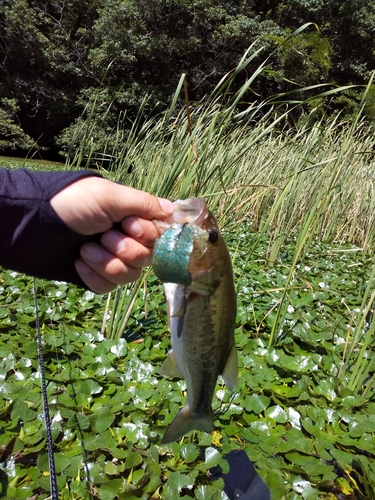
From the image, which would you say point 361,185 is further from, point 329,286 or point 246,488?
point 246,488

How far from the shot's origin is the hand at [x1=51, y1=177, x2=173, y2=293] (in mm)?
1210

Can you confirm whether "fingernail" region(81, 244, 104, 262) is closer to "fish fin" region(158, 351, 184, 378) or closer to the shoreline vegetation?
"fish fin" region(158, 351, 184, 378)

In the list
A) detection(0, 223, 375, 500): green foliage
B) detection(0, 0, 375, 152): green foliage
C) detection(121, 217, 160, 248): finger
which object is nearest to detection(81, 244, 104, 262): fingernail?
A: detection(121, 217, 160, 248): finger

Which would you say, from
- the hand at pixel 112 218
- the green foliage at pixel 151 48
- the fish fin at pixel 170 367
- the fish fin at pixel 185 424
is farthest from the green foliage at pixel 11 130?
the fish fin at pixel 185 424

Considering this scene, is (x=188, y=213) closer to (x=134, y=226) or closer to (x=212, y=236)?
(x=212, y=236)

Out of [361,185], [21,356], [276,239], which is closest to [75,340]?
[21,356]

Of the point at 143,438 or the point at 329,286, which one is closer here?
the point at 143,438

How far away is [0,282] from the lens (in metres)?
3.04

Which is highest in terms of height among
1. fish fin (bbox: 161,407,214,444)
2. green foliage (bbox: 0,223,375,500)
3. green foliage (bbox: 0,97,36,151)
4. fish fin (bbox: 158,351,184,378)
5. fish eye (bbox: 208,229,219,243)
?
fish eye (bbox: 208,229,219,243)

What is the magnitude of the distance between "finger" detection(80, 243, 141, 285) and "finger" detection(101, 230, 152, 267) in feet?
0.07

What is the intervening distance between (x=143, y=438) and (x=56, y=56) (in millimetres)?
19210

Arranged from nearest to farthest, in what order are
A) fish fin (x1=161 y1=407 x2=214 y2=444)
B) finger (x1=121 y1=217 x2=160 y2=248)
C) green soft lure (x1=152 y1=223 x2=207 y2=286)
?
green soft lure (x1=152 y1=223 x2=207 y2=286) → fish fin (x1=161 y1=407 x2=214 y2=444) → finger (x1=121 y1=217 x2=160 y2=248)

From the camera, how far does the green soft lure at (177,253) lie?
3.33 feet

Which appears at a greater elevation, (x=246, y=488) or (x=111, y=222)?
(x=111, y=222)
